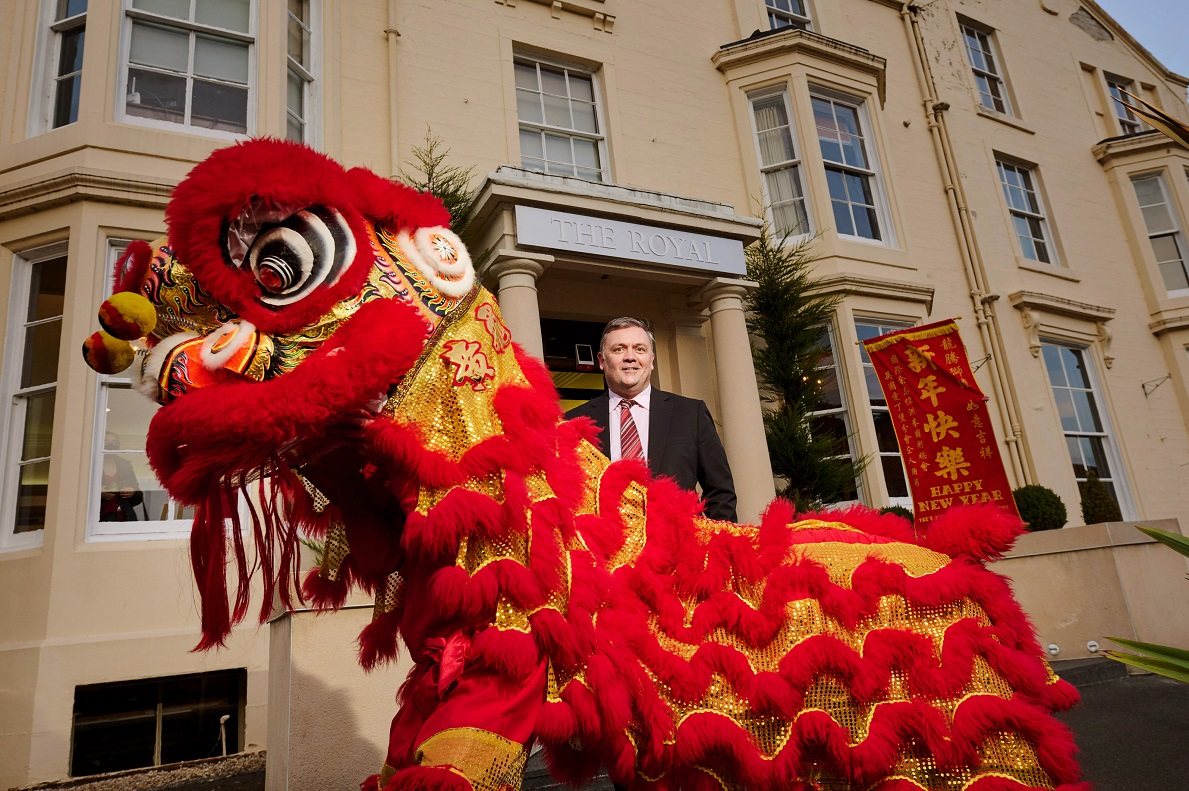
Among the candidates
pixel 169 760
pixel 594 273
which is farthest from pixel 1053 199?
pixel 169 760

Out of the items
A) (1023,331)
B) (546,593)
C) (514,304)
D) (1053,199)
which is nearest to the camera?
(546,593)

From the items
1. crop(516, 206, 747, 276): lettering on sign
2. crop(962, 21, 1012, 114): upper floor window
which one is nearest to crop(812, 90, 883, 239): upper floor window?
crop(516, 206, 747, 276): lettering on sign

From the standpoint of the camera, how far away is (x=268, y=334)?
4.36ft

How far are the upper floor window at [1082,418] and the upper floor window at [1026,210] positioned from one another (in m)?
1.78

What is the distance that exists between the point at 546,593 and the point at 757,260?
8060 millimetres

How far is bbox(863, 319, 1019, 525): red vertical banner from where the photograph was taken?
6812mm

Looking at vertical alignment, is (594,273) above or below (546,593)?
above

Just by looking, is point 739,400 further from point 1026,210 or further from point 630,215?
point 1026,210

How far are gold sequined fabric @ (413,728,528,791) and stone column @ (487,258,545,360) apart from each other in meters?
5.07

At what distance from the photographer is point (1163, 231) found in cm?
1311

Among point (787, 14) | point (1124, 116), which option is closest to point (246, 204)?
point (787, 14)

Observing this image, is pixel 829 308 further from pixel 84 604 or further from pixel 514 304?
pixel 84 604

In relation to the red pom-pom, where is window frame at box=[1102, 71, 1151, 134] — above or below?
above

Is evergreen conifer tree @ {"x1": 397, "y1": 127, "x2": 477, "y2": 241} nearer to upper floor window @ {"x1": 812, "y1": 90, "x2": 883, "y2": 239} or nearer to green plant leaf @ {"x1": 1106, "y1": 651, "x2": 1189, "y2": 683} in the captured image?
upper floor window @ {"x1": 812, "y1": 90, "x2": 883, "y2": 239}
